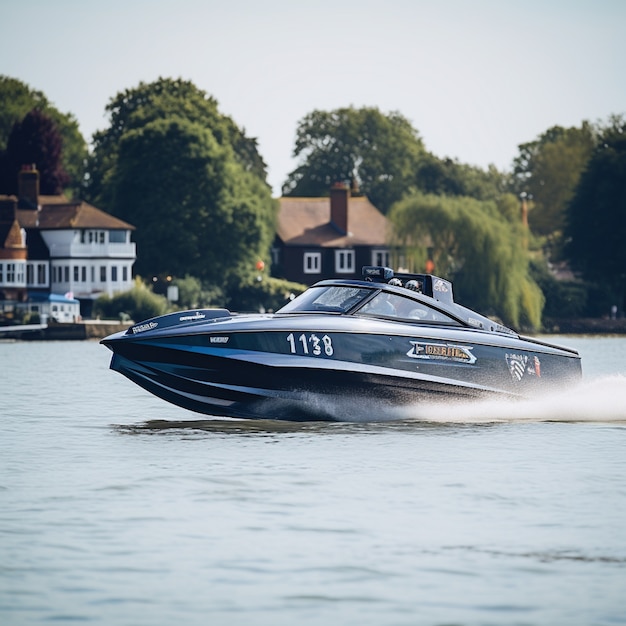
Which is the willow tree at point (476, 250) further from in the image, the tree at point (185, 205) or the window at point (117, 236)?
the window at point (117, 236)

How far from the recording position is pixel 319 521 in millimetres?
13625

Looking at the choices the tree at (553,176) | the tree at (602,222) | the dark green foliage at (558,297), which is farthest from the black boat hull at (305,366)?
the tree at (553,176)

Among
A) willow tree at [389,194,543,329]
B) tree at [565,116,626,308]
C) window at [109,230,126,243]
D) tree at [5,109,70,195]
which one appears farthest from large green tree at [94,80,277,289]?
tree at [565,116,626,308]

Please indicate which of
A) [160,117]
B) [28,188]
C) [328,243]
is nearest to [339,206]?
[328,243]

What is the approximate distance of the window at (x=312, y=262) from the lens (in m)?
103

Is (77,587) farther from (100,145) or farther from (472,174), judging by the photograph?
(472,174)

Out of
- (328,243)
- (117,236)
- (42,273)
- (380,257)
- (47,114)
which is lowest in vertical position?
(42,273)

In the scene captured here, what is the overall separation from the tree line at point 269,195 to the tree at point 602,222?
86 mm

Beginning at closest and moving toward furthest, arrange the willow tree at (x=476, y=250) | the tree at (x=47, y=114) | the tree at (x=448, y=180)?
the willow tree at (x=476, y=250), the tree at (x=47, y=114), the tree at (x=448, y=180)

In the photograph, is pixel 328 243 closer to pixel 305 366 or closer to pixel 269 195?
pixel 269 195

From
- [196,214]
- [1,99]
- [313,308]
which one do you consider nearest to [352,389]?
[313,308]

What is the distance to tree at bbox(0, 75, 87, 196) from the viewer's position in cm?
12025

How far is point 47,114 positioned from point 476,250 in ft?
159

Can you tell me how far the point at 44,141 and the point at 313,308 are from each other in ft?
286
